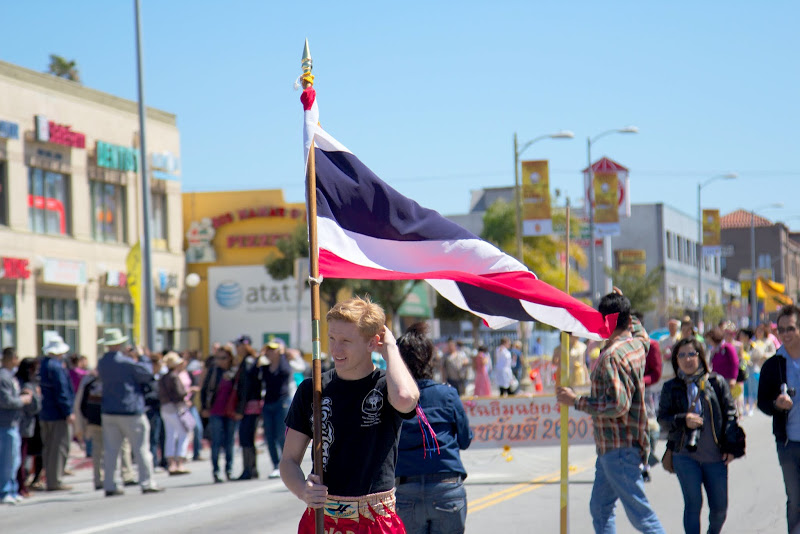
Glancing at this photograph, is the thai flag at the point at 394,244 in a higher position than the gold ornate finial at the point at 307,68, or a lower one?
lower

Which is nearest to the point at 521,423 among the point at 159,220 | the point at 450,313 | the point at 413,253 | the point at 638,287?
the point at 413,253

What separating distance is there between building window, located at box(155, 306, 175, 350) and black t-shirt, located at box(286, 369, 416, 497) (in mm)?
33756

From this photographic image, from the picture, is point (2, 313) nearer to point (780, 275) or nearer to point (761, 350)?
point (761, 350)

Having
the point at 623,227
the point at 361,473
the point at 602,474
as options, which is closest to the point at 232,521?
the point at 602,474

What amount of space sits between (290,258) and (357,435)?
121 feet

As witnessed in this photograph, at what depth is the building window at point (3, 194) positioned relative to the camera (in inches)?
1147

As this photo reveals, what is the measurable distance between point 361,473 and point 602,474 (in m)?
3.17

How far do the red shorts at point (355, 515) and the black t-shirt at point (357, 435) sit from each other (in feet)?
0.10

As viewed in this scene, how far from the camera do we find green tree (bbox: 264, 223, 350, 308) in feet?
133

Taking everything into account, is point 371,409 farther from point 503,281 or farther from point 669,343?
point 669,343

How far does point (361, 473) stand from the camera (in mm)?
4523

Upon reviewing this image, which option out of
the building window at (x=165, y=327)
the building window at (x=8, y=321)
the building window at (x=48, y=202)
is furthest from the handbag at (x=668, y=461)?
the building window at (x=165, y=327)

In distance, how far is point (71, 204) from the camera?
3209 centimetres

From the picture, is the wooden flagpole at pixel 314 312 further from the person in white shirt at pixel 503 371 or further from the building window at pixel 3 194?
the building window at pixel 3 194
